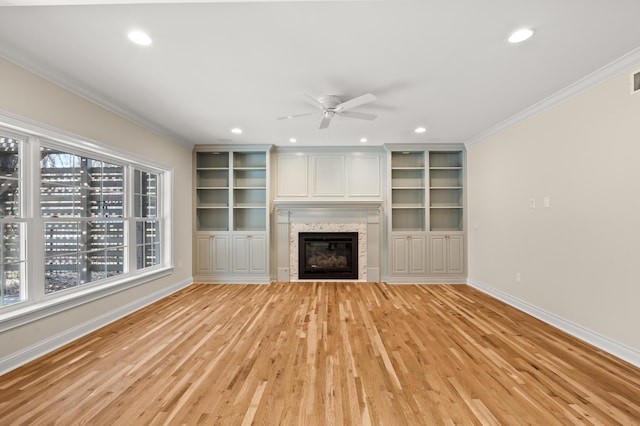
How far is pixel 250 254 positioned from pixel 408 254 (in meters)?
3.02

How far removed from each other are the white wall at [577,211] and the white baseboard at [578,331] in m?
0.04

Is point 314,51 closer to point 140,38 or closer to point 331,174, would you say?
point 140,38

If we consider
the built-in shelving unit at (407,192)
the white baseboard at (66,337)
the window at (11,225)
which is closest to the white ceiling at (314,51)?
the window at (11,225)

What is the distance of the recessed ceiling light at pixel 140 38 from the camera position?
1.99 meters

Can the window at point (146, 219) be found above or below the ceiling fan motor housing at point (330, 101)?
below

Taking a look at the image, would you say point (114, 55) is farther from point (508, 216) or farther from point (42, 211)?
point (508, 216)

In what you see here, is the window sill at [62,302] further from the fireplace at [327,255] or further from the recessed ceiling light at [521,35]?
the recessed ceiling light at [521,35]

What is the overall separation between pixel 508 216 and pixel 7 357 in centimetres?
562

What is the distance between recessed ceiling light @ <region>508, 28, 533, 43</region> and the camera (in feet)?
6.45

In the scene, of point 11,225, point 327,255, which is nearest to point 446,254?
point 327,255

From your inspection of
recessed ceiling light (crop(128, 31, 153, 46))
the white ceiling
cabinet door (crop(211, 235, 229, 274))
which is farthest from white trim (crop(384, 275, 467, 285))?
recessed ceiling light (crop(128, 31, 153, 46))

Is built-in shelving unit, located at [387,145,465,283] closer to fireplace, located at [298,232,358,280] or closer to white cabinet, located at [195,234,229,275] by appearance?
fireplace, located at [298,232,358,280]

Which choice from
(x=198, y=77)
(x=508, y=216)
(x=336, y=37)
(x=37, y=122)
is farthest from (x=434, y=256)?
(x=37, y=122)

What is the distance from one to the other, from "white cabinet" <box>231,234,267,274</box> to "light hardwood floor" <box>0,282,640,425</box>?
175 centimetres
